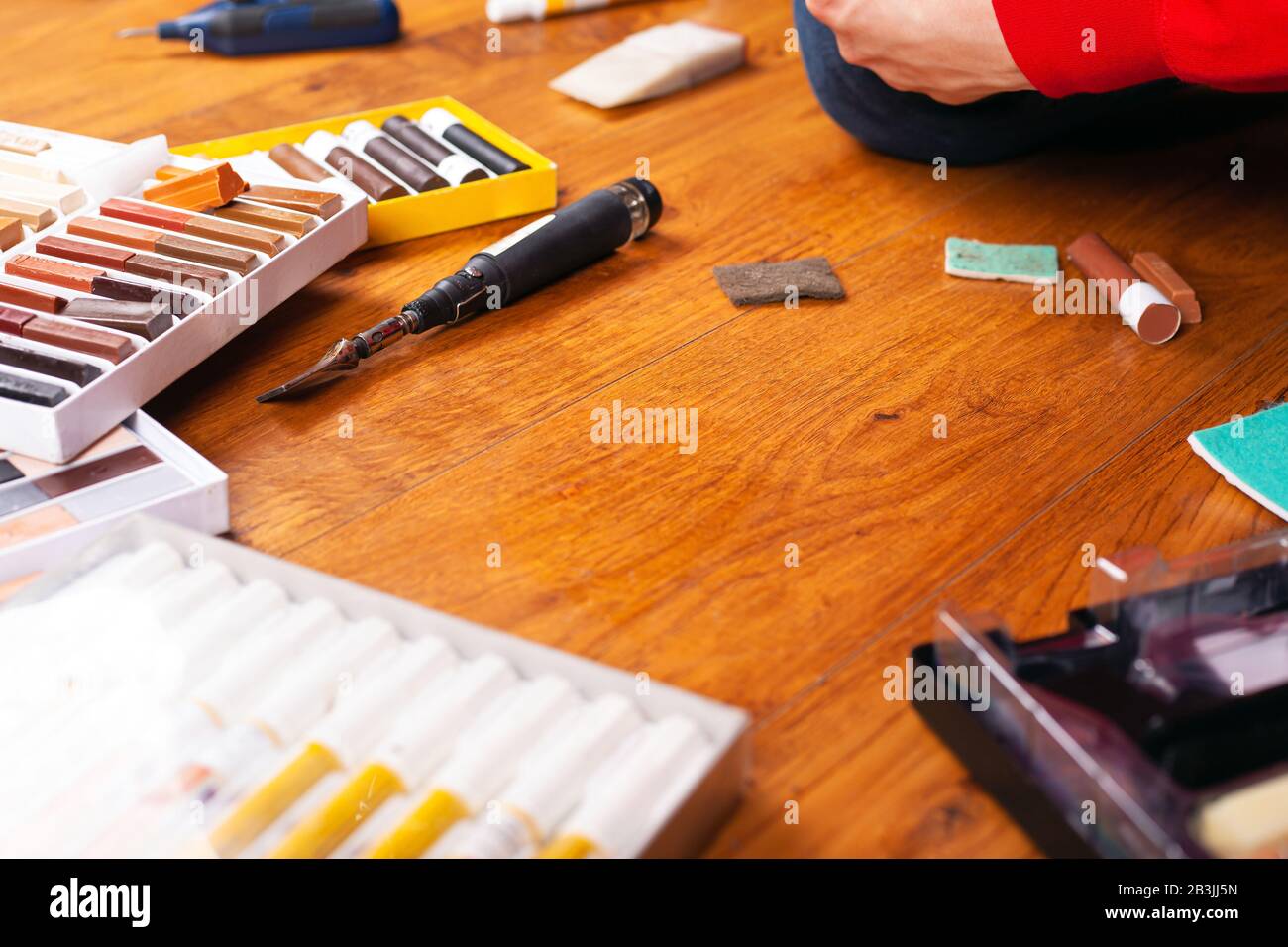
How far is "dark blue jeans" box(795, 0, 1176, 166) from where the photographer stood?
126cm

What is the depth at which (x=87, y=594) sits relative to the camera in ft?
2.25

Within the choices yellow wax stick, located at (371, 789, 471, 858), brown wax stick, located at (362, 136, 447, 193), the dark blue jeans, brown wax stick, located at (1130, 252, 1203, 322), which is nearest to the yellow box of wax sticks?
brown wax stick, located at (362, 136, 447, 193)

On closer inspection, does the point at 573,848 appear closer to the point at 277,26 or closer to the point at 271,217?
the point at 271,217

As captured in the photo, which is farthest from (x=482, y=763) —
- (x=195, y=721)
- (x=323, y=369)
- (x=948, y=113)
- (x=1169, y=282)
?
(x=948, y=113)

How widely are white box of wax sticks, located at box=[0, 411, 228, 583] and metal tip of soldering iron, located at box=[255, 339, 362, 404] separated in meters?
0.12

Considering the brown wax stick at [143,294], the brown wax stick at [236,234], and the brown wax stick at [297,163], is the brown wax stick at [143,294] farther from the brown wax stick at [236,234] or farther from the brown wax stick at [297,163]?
the brown wax stick at [297,163]

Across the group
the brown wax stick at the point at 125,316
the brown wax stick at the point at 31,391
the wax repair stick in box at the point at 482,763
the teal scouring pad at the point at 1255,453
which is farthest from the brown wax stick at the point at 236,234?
the teal scouring pad at the point at 1255,453

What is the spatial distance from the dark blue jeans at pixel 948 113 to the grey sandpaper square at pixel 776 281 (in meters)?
0.24

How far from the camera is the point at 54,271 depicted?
2.95 ft

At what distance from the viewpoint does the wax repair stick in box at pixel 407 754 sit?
59 centimetres

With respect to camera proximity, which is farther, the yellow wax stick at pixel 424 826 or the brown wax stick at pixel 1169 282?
the brown wax stick at pixel 1169 282

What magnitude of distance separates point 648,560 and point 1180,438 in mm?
411

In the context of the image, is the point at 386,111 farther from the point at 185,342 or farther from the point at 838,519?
the point at 838,519

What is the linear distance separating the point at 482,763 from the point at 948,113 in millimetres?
902
